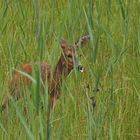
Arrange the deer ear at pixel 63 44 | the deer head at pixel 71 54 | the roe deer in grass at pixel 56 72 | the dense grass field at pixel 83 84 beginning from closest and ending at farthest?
1. the dense grass field at pixel 83 84
2. the deer head at pixel 71 54
3. the roe deer in grass at pixel 56 72
4. the deer ear at pixel 63 44

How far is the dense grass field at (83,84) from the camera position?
7.34ft

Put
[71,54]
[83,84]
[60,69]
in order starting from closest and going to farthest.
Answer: [71,54] → [83,84] → [60,69]

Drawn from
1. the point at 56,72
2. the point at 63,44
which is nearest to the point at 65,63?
the point at 56,72

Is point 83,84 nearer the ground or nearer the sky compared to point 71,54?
nearer the ground

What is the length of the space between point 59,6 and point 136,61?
4.07 feet

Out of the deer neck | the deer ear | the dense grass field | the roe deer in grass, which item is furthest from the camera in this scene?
the deer neck

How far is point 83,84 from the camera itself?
310 centimetres

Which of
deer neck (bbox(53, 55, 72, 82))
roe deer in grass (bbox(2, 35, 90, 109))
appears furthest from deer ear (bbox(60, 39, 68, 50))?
deer neck (bbox(53, 55, 72, 82))

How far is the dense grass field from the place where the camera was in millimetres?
2238

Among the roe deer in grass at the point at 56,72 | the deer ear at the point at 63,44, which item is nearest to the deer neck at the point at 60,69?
the roe deer in grass at the point at 56,72

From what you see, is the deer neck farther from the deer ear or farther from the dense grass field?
the deer ear

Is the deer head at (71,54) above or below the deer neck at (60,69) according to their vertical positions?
above

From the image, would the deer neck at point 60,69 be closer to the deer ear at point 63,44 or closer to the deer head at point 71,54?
the deer head at point 71,54

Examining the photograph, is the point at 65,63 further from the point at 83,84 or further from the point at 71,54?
the point at 71,54
